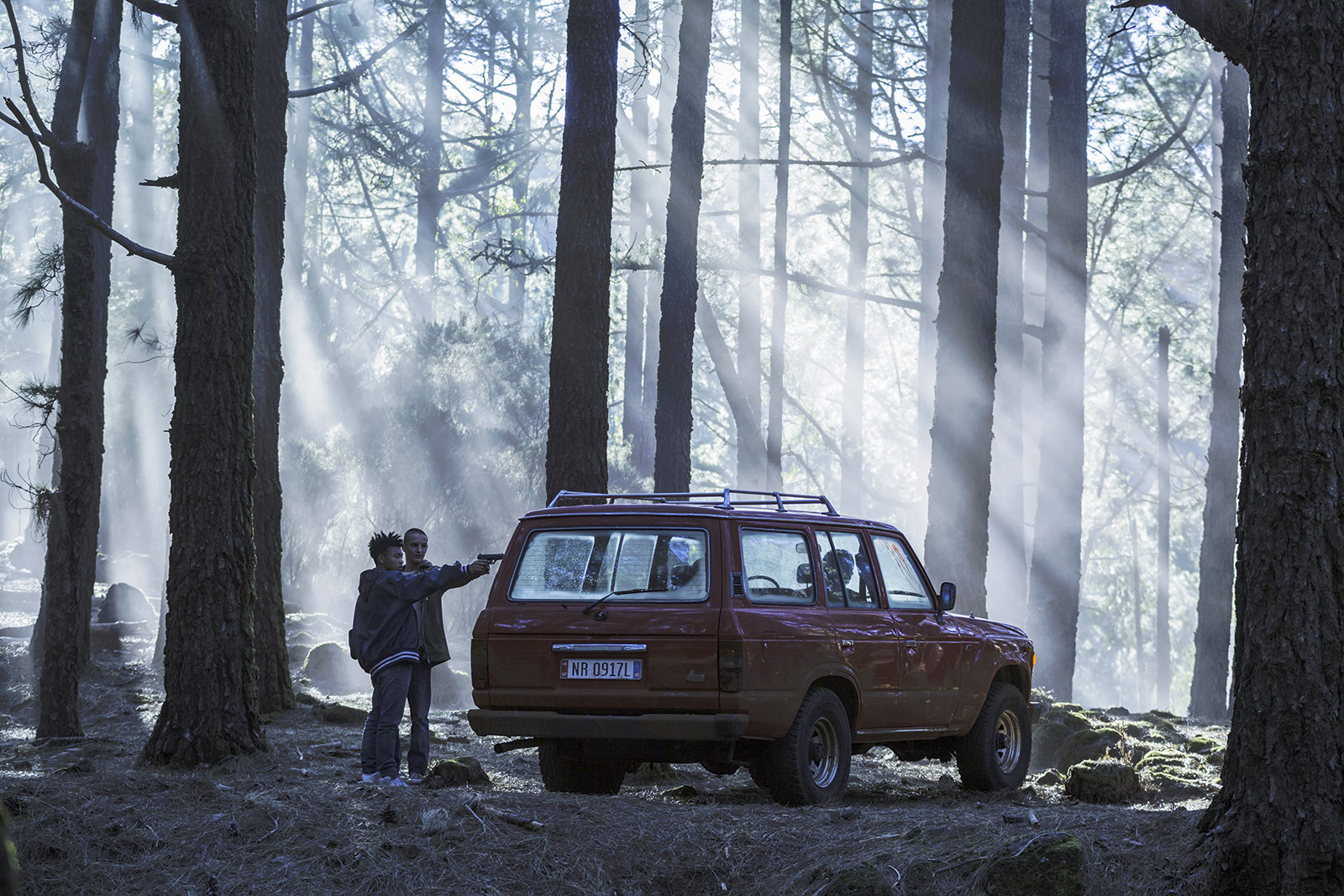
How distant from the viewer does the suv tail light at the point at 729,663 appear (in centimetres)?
790

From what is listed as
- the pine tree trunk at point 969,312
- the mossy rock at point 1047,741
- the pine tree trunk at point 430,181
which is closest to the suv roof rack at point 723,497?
the mossy rock at point 1047,741

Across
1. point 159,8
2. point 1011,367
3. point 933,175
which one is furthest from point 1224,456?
point 159,8

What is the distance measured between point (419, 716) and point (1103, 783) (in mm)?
4515

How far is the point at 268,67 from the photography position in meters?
15.5

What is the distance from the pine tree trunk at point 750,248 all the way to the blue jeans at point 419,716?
23.0 m

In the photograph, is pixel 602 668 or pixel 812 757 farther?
pixel 812 757

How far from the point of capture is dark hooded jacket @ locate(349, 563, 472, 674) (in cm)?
872

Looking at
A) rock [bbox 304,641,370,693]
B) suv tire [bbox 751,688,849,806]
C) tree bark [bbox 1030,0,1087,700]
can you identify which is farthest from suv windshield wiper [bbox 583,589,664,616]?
tree bark [bbox 1030,0,1087,700]

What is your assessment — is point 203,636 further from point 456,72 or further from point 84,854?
point 456,72

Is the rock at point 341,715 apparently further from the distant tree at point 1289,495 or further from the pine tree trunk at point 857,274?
the pine tree trunk at point 857,274

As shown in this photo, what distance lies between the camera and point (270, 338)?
1515 cm

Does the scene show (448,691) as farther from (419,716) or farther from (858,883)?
(858,883)

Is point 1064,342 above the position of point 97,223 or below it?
above

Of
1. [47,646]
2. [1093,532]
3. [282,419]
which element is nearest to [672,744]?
[47,646]
